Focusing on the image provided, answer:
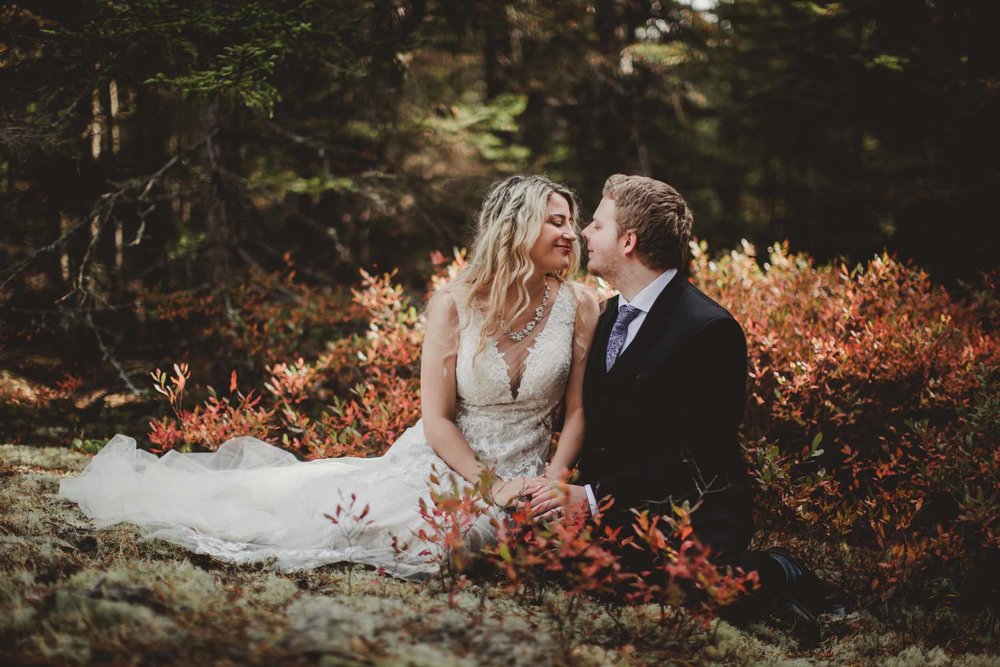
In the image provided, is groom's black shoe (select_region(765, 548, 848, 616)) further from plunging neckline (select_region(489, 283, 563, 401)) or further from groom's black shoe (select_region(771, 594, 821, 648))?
plunging neckline (select_region(489, 283, 563, 401))

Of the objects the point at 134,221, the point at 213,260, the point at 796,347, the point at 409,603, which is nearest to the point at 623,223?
the point at 796,347

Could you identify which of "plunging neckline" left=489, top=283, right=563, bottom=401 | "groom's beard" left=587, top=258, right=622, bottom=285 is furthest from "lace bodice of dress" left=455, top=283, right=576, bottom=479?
"groom's beard" left=587, top=258, right=622, bottom=285

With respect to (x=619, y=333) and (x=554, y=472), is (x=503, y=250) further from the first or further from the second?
(x=554, y=472)

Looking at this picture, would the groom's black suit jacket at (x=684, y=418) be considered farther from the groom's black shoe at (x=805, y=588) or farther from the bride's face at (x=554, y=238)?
the bride's face at (x=554, y=238)

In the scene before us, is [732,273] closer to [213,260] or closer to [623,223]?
[623,223]

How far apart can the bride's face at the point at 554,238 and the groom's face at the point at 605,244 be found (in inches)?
5.0

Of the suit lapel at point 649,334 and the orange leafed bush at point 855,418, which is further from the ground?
the suit lapel at point 649,334

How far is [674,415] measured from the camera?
338 cm

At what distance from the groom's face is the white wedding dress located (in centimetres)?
36

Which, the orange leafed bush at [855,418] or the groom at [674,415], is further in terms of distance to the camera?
the orange leafed bush at [855,418]

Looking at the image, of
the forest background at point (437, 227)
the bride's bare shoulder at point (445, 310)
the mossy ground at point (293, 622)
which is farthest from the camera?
the forest background at point (437, 227)

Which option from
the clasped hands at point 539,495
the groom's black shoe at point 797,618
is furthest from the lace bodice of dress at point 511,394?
the groom's black shoe at point 797,618

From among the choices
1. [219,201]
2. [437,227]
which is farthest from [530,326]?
[219,201]

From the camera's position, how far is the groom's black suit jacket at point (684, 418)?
130 inches
